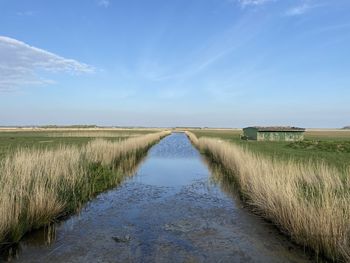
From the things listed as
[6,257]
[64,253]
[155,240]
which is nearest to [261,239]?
[155,240]

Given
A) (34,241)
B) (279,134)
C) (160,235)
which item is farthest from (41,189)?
(279,134)

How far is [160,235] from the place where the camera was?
7.19m

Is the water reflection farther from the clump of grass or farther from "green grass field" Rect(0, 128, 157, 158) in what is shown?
the clump of grass

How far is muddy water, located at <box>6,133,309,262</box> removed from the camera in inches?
237

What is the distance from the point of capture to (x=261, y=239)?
7.05 m

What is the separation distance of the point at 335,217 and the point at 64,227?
6124 mm

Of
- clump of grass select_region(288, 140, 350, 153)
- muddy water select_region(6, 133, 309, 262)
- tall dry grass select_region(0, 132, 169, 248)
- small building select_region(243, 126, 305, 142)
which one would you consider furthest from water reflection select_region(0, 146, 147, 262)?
small building select_region(243, 126, 305, 142)

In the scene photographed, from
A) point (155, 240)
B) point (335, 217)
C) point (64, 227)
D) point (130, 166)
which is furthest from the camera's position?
point (130, 166)

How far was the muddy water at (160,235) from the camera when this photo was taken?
6.03 meters

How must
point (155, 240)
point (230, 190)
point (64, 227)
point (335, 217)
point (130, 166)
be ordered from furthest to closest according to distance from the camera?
point (130, 166)
point (230, 190)
point (64, 227)
point (155, 240)
point (335, 217)

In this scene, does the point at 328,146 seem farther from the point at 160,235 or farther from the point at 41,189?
the point at 41,189

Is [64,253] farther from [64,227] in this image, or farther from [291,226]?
[291,226]

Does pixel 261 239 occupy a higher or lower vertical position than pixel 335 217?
lower

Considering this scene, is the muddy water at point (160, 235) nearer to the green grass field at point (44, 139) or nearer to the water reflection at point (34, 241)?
the water reflection at point (34, 241)
